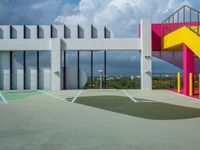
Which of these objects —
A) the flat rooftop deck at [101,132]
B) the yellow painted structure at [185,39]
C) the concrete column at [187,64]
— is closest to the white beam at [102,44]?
the yellow painted structure at [185,39]

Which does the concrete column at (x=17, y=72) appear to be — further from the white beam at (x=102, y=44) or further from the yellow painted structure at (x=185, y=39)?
the yellow painted structure at (x=185, y=39)

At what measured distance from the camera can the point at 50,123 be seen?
9234mm

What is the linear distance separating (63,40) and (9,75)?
5.49 metres

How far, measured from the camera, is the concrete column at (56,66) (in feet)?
90.2

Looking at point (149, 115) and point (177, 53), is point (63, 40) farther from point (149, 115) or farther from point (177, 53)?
point (149, 115)

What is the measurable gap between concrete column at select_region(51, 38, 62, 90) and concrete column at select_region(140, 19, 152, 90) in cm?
648

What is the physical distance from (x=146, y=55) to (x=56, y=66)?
7.07 m

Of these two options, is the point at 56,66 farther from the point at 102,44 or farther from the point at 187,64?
the point at 187,64

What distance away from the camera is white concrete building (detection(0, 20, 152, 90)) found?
27531 mm

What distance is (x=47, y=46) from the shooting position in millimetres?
28156

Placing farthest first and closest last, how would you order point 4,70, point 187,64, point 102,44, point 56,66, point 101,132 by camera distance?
point 4,70
point 102,44
point 56,66
point 187,64
point 101,132

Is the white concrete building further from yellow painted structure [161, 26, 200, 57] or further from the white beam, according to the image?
yellow painted structure [161, 26, 200, 57]

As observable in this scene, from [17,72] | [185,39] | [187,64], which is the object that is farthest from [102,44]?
[185,39]

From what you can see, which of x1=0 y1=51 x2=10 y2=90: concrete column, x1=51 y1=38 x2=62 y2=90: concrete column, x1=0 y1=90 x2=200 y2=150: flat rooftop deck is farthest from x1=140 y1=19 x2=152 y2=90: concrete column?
x1=0 y1=90 x2=200 y2=150: flat rooftop deck
